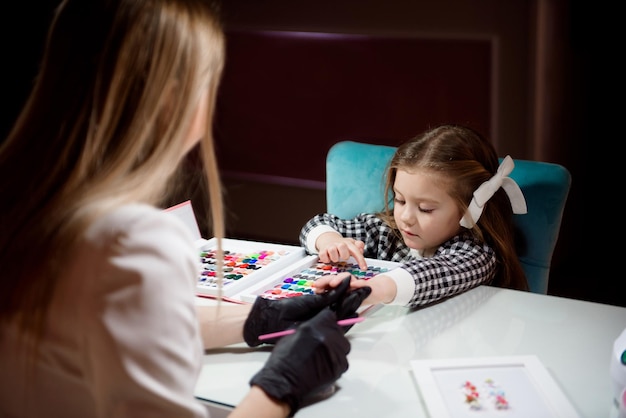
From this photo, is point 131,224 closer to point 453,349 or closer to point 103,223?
point 103,223

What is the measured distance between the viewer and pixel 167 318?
0.80 meters

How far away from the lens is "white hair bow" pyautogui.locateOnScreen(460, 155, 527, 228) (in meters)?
1.66

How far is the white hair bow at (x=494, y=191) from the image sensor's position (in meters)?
1.66

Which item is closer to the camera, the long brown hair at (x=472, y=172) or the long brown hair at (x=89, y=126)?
the long brown hair at (x=89, y=126)

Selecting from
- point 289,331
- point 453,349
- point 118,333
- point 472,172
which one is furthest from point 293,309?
point 472,172

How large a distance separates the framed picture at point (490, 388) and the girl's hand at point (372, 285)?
0.75 feet

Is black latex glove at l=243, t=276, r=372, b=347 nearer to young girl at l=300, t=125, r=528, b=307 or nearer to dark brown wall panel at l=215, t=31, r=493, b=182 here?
young girl at l=300, t=125, r=528, b=307

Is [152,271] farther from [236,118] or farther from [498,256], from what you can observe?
[236,118]

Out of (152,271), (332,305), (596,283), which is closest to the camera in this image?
(152,271)

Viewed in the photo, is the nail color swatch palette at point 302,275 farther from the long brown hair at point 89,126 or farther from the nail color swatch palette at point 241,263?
the long brown hair at point 89,126

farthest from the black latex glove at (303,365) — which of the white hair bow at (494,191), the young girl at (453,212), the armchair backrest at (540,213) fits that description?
the armchair backrest at (540,213)

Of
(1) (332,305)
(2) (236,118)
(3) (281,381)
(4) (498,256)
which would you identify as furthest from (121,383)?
(2) (236,118)

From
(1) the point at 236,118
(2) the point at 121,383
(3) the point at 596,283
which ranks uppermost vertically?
(2) the point at 121,383

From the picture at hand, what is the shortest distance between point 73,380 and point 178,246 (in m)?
0.19
